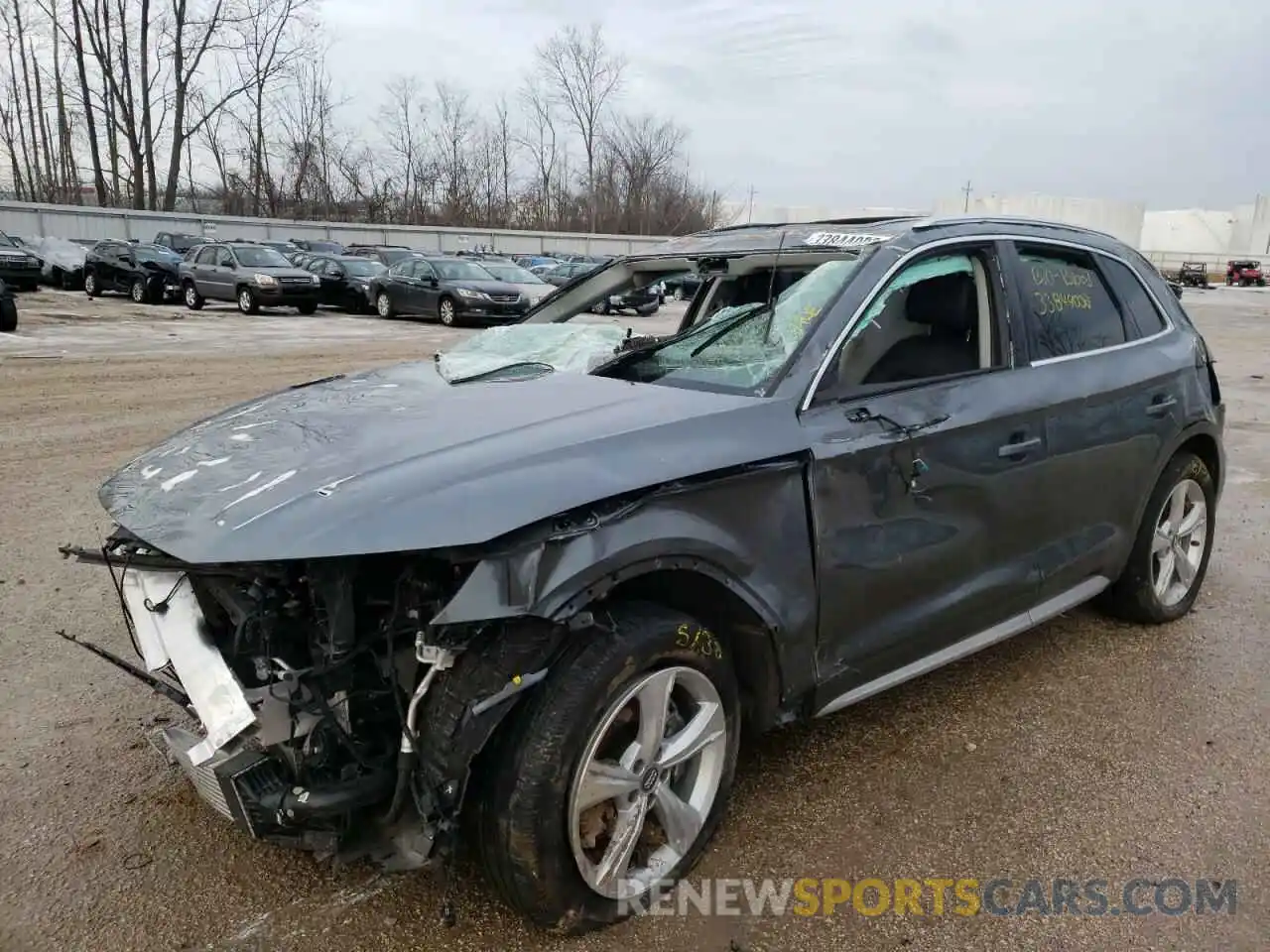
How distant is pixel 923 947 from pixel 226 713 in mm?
1792

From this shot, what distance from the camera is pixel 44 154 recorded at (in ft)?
202

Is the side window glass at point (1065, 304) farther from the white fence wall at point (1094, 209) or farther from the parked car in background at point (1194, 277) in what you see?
the white fence wall at point (1094, 209)

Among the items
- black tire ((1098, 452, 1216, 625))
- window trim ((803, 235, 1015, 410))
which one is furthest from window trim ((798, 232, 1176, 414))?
black tire ((1098, 452, 1216, 625))

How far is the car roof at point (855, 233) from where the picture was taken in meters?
3.29

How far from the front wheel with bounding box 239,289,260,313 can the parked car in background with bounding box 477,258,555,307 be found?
220 inches

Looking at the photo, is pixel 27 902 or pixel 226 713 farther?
pixel 27 902

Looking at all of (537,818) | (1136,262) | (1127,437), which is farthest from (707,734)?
(1136,262)

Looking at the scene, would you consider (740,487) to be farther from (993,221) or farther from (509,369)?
(993,221)

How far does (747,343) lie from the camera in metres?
3.15

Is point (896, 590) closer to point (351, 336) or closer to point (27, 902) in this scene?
point (27, 902)

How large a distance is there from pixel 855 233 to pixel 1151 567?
216 cm

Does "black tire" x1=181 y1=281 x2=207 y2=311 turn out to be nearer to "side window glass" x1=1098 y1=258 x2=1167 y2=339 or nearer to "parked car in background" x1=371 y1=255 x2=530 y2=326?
"parked car in background" x1=371 y1=255 x2=530 y2=326

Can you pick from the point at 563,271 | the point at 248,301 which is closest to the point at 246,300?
the point at 248,301

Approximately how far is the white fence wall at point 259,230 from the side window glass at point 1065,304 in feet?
96.8
